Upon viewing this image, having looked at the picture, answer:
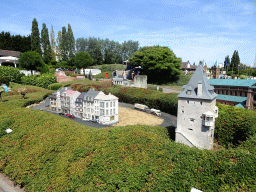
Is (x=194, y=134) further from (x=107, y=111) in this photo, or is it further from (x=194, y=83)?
(x=107, y=111)

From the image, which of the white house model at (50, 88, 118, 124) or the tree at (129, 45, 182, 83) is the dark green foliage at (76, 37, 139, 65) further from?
the white house model at (50, 88, 118, 124)

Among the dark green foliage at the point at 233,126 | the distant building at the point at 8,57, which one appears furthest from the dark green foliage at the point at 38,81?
the dark green foliage at the point at 233,126

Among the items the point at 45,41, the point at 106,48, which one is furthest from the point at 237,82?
the point at 45,41

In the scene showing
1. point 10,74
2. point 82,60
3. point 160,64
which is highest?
point 82,60

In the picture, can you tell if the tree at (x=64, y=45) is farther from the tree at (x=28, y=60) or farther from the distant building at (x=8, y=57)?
the tree at (x=28, y=60)

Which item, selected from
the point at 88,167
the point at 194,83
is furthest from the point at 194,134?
the point at 88,167

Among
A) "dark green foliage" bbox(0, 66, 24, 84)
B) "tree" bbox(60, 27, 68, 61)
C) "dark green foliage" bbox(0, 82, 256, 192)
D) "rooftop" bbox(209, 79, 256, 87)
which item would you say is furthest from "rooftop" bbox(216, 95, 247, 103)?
"tree" bbox(60, 27, 68, 61)

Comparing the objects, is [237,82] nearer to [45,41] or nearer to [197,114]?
[197,114]
